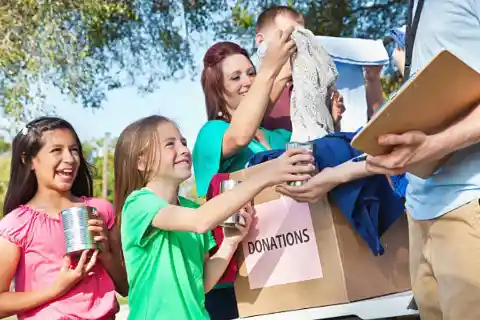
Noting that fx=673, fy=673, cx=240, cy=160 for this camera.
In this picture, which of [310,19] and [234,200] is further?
[310,19]

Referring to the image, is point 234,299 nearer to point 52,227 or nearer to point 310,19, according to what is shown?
point 52,227

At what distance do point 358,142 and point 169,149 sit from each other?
99cm

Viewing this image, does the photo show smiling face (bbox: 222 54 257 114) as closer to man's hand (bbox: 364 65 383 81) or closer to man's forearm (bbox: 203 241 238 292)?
man's forearm (bbox: 203 241 238 292)

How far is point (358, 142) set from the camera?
4.02 ft

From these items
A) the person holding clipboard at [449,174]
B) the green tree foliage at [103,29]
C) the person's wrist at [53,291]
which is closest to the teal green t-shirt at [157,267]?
the person's wrist at [53,291]

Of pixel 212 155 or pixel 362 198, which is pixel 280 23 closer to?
pixel 212 155

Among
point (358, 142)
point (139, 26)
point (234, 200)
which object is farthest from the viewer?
point (139, 26)

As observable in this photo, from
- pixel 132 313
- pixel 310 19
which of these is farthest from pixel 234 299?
pixel 310 19

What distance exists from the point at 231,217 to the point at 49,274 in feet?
2.08

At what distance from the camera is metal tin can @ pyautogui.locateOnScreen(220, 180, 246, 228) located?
1894mm

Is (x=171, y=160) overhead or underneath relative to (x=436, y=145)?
overhead

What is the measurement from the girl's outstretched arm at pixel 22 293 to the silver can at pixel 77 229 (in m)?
0.04

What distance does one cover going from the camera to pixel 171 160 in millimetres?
2088

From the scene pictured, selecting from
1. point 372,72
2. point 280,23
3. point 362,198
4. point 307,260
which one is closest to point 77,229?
point 307,260
